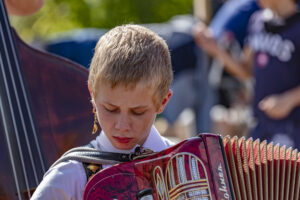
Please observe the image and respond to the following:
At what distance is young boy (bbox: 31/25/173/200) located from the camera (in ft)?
6.05

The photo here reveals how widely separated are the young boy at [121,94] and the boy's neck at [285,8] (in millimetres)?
2096

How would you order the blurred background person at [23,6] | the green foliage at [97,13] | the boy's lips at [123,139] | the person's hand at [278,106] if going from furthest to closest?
the green foliage at [97,13] < the person's hand at [278,106] < the blurred background person at [23,6] < the boy's lips at [123,139]

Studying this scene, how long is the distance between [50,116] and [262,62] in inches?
77.0

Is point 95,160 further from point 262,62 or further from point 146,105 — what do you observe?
point 262,62

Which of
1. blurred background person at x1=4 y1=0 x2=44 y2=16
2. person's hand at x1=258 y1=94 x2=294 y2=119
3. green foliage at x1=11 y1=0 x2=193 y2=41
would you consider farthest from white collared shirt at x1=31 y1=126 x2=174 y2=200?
green foliage at x1=11 y1=0 x2=193 y2=41

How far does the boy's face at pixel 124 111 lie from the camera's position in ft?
6.09

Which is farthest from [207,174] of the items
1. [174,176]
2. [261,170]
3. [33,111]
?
[33,111]

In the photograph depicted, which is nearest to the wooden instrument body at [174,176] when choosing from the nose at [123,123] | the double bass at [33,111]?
the nose at [123,123]

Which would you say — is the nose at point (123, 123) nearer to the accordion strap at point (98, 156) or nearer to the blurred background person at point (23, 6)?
the accordion strap at point (98, 156)

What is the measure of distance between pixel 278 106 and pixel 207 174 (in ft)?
6.77

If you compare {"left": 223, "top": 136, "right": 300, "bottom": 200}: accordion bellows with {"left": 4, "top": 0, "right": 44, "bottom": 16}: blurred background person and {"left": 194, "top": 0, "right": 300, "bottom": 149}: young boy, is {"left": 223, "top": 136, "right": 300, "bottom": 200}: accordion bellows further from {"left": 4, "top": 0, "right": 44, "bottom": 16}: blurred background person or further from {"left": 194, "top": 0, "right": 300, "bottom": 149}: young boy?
{"left": 194, "top": 0, "right": 300, "bottom": 149}: young boy

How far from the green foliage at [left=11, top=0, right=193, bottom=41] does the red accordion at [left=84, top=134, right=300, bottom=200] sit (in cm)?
569

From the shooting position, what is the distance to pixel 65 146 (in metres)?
2.35

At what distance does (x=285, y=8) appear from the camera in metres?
3.91
